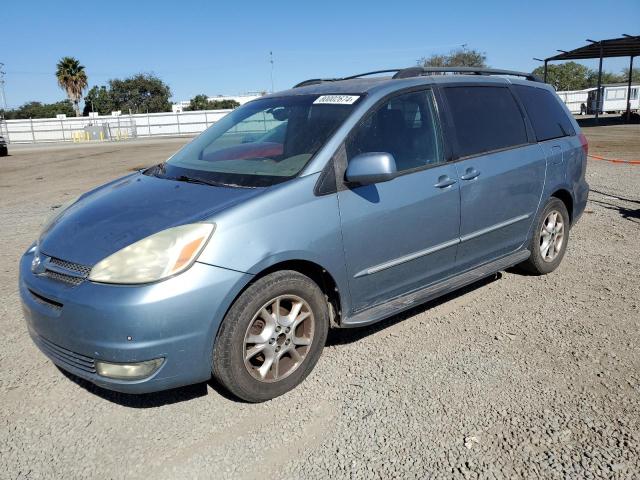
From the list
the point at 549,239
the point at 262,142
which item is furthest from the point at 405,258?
the point at 549,239

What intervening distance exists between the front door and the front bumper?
86 centimetres

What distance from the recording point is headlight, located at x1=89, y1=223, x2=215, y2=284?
262 cm

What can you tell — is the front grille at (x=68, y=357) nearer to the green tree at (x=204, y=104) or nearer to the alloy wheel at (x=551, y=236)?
the alloy wheel at (x=551, y=236)

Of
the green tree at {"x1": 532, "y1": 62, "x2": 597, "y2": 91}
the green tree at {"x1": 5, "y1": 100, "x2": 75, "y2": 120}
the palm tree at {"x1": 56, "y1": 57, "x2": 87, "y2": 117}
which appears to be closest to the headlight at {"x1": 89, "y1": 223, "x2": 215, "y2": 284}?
the palm tree at {"x1": 56, "y1": 57, "x2": 87, "y2": 117}

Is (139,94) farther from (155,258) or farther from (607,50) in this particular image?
(155,258)

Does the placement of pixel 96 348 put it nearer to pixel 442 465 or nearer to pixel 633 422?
pixel 442 465

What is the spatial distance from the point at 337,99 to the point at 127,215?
158 cm

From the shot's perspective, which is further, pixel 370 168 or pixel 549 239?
pixel 549 239

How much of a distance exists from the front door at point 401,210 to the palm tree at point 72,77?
238 feet

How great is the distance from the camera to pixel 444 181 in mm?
3746

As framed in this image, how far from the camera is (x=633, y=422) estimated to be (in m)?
2.74

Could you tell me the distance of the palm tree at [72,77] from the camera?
65.9 meters

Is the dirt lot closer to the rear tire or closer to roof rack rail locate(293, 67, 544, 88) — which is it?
the rear tire

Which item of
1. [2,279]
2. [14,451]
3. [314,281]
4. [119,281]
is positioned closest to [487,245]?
[314,281]
